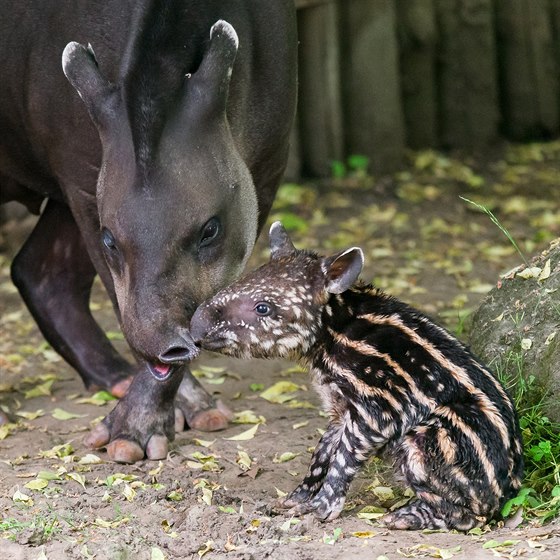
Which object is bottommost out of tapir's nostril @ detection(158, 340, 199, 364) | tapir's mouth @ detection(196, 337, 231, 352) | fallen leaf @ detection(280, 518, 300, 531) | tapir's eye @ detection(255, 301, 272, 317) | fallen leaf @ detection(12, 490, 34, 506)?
fallen leaf @ detection(280, 518, 300, 531)

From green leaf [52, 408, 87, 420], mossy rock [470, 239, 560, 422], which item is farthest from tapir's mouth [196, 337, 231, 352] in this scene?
green leaf [52, 408, 87, 420]

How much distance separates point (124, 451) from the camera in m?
5.59

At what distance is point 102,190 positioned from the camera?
17.4 ft

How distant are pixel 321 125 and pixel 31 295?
4451 millimetres

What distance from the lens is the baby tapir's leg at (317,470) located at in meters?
4.80

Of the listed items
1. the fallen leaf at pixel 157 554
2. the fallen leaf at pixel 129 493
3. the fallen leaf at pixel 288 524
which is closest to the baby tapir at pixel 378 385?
the fallen leaf at pixel 288 524

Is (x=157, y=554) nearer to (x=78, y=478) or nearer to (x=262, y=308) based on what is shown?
(x=78, y=478)

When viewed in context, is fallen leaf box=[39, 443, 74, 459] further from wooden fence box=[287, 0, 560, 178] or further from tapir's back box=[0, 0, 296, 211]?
wooden fence box=[287, 0, 560, 178]

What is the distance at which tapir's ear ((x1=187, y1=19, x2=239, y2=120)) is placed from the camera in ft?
17.3

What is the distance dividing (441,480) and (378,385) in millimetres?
422

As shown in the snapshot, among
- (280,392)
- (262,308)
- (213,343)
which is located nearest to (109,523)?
(213,343)

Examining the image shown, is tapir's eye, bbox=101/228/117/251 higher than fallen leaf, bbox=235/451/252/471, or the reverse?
tapir's eye, bbox=101/228/117/251

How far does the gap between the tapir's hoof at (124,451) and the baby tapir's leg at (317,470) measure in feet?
3.33

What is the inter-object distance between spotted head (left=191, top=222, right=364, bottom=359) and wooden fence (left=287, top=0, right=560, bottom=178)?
19.8 ft
